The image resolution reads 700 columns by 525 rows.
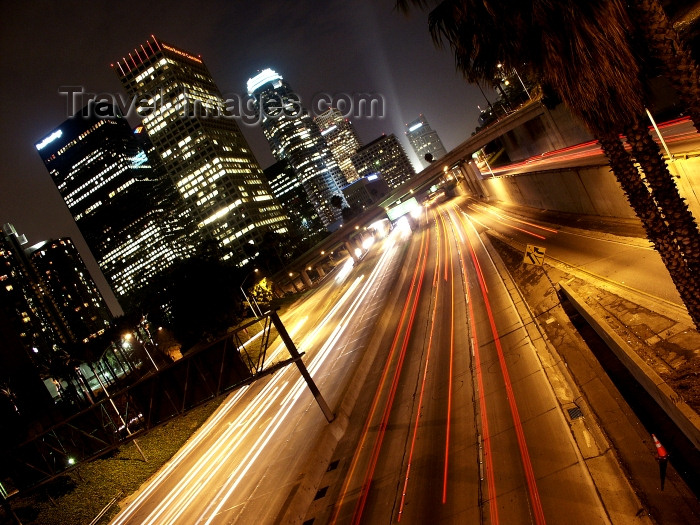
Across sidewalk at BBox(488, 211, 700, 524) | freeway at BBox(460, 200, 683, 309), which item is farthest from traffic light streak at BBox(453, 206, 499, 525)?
freeway at BBox(460, 200, 683, 309)

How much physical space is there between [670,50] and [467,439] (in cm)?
1097

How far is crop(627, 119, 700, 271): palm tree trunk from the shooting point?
769cm

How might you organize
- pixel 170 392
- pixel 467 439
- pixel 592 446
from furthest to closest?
pixel 170 392, pixel 467 439, pixel 592 446

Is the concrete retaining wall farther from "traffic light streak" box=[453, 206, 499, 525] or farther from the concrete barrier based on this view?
"traffic light streak" box=[453, 206, 499, 525]

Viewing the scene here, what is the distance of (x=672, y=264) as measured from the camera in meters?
8.69

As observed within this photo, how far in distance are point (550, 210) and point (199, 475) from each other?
117 feet

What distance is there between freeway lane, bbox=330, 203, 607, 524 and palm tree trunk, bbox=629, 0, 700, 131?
7.99 m

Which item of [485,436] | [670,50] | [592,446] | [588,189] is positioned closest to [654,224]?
[670,50]

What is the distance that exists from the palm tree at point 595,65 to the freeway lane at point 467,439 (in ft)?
16.3

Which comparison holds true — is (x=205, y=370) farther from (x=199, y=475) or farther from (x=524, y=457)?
(x=524, y=457)

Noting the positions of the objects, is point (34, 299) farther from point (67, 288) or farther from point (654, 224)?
point (654, 224)

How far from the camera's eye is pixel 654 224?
859cm

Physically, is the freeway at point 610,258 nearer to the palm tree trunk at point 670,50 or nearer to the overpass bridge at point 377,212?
the palm tree trunk at point 670,50

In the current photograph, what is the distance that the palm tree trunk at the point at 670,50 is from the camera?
6645 millimetres
